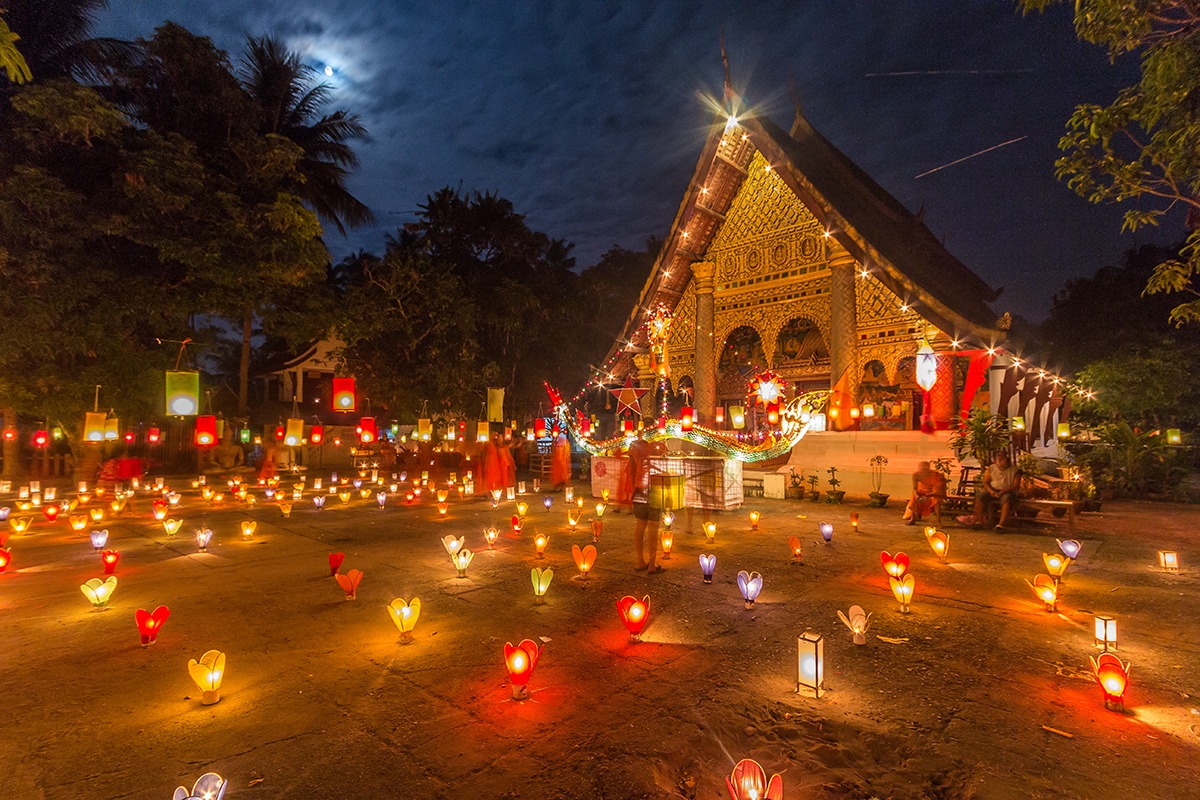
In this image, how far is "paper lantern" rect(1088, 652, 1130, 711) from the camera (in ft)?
12.0

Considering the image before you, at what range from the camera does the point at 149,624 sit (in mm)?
4949

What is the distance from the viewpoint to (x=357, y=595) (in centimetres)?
655

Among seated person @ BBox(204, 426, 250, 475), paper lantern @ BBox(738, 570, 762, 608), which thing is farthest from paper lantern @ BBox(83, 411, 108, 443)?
paper lantern @ BBox(738, 570, 762, 608)

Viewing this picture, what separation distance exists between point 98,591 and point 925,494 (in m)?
12.5

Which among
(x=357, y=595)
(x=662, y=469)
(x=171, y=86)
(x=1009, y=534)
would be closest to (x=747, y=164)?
(x=662, y=469)

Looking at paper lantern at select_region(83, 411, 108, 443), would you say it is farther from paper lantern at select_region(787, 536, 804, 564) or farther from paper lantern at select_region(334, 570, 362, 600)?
paper lantern at select_region(787, 536, 804, 564)

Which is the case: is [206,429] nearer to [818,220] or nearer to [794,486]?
[794,486]

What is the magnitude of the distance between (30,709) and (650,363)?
16170 millimetres

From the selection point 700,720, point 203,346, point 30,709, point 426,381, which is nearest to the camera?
point 700,720

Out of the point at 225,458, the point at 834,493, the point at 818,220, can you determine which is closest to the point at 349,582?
the point at 834,493

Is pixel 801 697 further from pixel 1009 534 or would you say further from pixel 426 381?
pixel 426 381

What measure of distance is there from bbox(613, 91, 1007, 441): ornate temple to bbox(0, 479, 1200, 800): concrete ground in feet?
23.2

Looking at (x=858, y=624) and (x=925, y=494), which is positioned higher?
(x=925, y=494)

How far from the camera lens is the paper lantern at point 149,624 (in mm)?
4914
